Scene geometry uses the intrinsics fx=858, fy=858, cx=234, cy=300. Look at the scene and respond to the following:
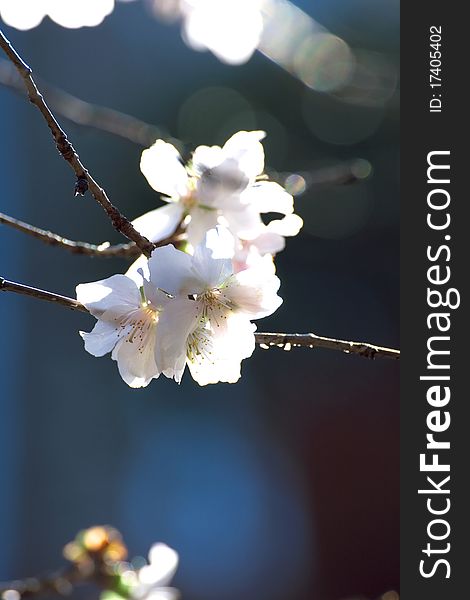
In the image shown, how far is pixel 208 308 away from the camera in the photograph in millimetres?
813

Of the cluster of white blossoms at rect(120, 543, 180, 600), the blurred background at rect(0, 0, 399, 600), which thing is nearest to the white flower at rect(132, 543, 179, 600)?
the cluster of white blossoms at rect(120, 543, 180, 600)

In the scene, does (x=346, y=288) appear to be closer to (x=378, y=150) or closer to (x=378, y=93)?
(x=378, y=150)

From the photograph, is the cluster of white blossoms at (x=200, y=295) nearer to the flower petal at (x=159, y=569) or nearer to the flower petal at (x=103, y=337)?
the flower petal at (x=103, y=337)

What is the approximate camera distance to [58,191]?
4.53 metres

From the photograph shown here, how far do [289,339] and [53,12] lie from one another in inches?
25.4

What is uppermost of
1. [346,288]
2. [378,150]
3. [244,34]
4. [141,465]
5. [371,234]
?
[378,150]

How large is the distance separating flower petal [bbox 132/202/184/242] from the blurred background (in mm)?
2728

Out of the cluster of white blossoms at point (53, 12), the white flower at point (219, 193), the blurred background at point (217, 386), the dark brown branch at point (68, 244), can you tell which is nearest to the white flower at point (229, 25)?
the cluster of white blossoms at point (53, 12)

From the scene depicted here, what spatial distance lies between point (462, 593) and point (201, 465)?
138 inches

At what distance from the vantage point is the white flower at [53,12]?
1.11m

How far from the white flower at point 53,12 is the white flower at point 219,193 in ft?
0.93

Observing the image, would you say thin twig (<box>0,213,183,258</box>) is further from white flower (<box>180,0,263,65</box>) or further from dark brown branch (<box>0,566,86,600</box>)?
white flower (<box>180,0,263,65</box>)

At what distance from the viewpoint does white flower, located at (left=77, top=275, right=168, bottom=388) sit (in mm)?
778

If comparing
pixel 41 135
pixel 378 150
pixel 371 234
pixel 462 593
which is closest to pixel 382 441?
pixel 371 234
